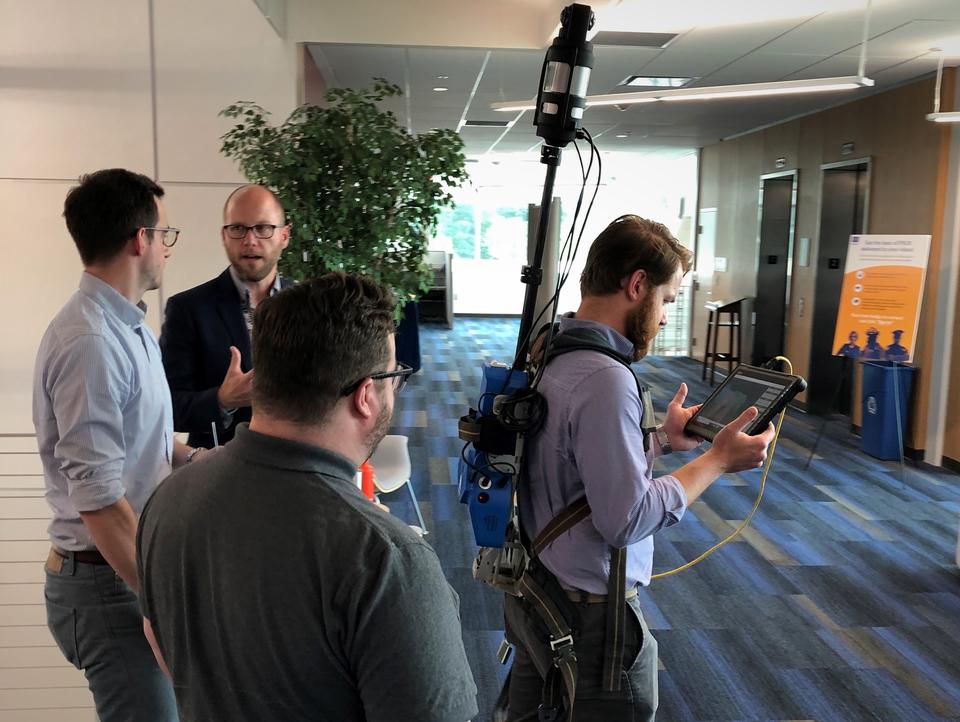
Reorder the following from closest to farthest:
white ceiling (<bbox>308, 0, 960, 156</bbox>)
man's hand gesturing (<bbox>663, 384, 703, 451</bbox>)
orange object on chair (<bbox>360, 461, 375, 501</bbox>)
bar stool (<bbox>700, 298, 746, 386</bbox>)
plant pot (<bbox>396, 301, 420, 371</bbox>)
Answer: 1. man's hand gesturing (<bbox>663, 384, 703, 451</bbox>)
2. orange object on chair (<bbox>360, 461, 375, 501</bbox>)
3. white ceiling (<bbox>308, 0, 960, 156</bbox>)
4. plant pot (<bbox>396, 301, 420, 371</bbox>)
5. bar stool (<bbox>700, 298, 746, 386</bbox>)

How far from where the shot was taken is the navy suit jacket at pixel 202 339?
225cm

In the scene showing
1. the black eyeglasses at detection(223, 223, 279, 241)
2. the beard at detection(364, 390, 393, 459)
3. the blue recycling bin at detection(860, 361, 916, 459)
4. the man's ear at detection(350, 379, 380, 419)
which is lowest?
the blue recycling bin at detection(860, 361, 916, 459)

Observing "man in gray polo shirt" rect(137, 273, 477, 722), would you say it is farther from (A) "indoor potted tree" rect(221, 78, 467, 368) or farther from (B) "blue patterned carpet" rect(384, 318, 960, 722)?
(A) "indoor potted tree" rect(221, 78, 467, 368)

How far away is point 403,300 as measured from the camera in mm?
3908

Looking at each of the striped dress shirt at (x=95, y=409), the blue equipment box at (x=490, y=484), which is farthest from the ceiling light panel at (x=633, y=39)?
the striped dress shirt at (x=95, y=409)

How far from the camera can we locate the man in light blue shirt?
1509mm

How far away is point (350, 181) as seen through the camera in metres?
3.65

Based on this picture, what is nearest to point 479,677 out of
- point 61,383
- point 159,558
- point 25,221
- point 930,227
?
point 61,383

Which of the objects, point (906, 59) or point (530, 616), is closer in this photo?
point (530, 616)

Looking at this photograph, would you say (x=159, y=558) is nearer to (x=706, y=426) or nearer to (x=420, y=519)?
(x=706, y=426)

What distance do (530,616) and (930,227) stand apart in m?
5.59

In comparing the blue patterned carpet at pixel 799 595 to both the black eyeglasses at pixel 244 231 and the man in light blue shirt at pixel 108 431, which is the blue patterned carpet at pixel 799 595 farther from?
the black eyeglasses at pixel 244 231

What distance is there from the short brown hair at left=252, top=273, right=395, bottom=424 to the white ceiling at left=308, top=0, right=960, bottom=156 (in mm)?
4150

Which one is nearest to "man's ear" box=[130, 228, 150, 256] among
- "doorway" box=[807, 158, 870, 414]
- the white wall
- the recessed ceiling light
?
the white wall
